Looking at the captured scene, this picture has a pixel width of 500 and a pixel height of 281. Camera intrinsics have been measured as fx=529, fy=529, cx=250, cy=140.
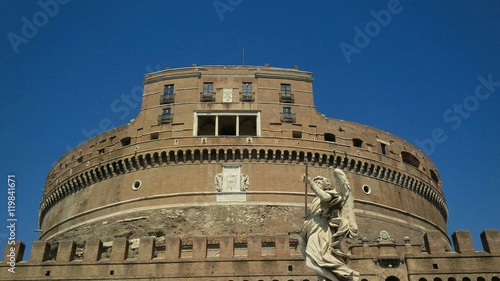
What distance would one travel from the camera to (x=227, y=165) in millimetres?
32062

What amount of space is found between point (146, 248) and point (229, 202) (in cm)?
936

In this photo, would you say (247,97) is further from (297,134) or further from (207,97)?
(297,134)

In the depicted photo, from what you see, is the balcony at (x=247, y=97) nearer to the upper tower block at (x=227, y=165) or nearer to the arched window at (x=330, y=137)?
the upper tower block at (x=227, y=165)

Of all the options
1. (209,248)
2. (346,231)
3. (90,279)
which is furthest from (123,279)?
(346,231)

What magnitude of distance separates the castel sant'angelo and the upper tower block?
7 centimetres

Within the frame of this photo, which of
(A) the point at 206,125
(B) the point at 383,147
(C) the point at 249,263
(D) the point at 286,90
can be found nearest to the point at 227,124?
(A) the point at 206,125

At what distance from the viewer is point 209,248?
2492 centimetres

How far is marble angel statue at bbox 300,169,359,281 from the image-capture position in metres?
6.80

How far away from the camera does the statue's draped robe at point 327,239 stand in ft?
22.3

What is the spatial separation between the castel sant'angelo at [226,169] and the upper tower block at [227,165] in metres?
0.07

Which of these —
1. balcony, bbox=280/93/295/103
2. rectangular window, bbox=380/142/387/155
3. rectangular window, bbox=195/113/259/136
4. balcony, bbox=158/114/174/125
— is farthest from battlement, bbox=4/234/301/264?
rectangular window, bbox=380/142/387/155

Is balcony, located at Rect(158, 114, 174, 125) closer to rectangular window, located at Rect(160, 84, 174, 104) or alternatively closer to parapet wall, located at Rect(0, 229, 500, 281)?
rectangular window, located at Rect(160, 84, 174, 104)

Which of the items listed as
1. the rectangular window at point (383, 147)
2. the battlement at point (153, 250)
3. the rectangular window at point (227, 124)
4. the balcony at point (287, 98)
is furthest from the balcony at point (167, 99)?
the rectangular window at point (383, 147)

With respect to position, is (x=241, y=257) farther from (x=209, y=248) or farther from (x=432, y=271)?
(x=432, y=271)
